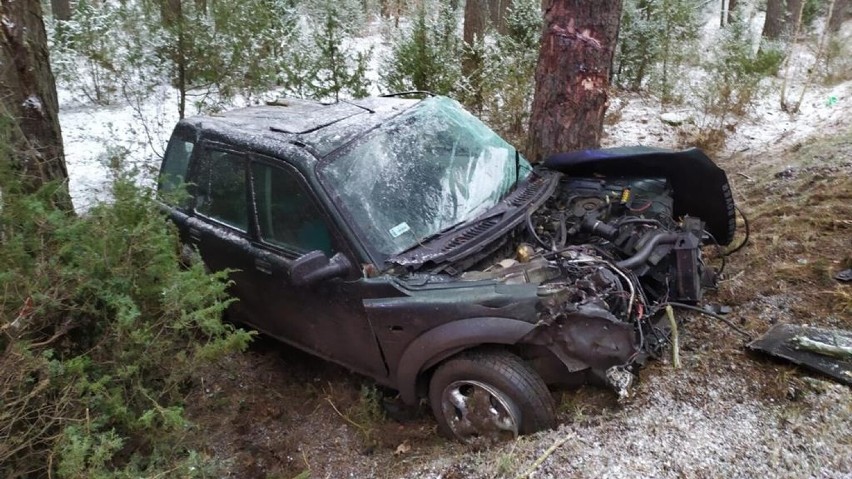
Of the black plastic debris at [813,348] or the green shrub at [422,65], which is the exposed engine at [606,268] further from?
the green shrub at [422,65]

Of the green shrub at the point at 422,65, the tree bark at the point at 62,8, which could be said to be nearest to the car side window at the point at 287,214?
the green shrub at the point at 422,65

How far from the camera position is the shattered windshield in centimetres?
337

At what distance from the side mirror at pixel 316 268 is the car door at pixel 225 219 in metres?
0.82

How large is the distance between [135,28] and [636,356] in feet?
25.8

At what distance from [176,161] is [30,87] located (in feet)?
3.71

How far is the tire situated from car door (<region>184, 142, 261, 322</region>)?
5.02 feet

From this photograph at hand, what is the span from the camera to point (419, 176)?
144 inches

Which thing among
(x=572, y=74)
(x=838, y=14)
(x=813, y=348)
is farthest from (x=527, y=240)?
(x=838, y=14)

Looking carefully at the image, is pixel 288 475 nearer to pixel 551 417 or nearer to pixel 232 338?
pixel 232 338

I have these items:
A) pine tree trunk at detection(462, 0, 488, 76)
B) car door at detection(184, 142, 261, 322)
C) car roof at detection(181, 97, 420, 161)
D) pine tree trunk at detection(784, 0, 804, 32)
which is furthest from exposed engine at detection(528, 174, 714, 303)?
pine tree trunk at detection(784, 0, 804, 32)

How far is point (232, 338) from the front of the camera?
286 cm

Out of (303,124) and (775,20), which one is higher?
(775,20)

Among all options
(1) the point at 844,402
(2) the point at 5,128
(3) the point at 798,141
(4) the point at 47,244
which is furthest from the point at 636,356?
(3) the point at 798,141

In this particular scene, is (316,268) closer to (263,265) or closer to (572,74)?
(263,265)
